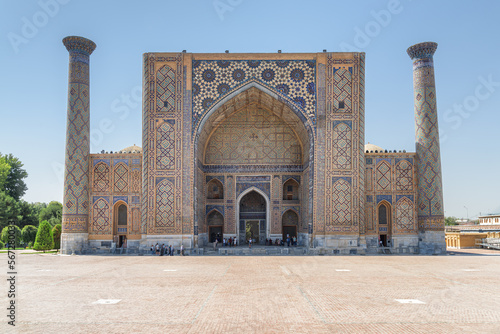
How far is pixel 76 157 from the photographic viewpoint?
1800cm

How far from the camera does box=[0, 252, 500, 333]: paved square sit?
5.30 metres

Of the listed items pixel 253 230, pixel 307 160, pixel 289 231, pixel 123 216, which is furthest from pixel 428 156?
pixel 123 216

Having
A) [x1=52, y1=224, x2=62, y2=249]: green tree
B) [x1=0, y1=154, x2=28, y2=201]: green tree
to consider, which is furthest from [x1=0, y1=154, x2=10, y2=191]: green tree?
[x1=52, y1=224, x2=62, y2=249]: green tree

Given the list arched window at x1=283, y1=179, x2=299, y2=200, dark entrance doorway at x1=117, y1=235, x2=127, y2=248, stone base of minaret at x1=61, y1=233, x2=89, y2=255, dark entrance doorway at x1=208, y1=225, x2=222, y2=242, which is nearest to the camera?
stone base of minaret at x1=61, y1=233, x2=89, y2=255

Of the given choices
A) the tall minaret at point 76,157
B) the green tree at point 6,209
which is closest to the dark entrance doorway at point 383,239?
the tall minaret at point 76,157

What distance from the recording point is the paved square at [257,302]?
5301mm

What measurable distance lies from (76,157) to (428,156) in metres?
14.8

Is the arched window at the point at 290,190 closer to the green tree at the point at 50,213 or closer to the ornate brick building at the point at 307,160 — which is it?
the ornate brick building at the point at 307,160

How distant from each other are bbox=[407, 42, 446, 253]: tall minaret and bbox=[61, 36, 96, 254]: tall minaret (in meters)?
14.2

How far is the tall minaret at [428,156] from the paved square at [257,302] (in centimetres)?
741

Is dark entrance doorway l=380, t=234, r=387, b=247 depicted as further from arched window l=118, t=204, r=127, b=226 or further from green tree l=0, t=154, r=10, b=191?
green tree l=0, t=154, r=10, b=191

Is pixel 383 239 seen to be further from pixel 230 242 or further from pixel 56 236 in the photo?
A: pixel 56 236

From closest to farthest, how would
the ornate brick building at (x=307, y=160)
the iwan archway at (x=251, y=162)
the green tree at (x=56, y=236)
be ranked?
the ornate brick building at (x=307, y=160)
the green tree at (x=56, y=236)
the iwan archway at (x=251, y=162)

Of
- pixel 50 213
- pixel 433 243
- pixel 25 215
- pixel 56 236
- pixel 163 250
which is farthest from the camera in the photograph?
pixel 25 215
